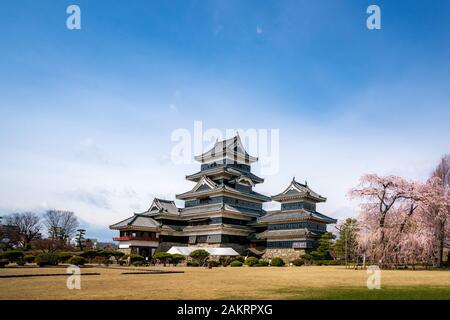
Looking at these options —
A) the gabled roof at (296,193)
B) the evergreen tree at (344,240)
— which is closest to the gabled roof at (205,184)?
the gabled roof at (296,193)

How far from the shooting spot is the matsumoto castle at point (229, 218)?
174 ft

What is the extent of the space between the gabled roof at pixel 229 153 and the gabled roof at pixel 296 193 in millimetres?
11455

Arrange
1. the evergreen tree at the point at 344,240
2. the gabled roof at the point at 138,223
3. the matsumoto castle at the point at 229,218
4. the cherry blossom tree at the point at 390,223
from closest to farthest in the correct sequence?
the cherry blossom tree at the point at 390,223 → the evergreen tree at the point at 344,240 → the matsumoto castle at the point at 229,218 → the gabled roof at the point at 138,223

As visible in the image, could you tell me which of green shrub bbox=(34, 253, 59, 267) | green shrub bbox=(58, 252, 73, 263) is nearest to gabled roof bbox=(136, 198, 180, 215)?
green shrub bbox=(58, 252, 73, 263)

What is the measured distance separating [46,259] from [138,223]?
2309 centimetres

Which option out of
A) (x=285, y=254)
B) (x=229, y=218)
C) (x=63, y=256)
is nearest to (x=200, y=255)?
(x=229, y=218)

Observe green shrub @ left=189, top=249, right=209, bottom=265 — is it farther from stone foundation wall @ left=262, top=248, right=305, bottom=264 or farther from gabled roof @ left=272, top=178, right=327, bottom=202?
gabled roof @ left=272, top=178, right=327, bottom=202

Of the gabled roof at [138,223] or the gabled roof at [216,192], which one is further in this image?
the gabled roof at [216,192]

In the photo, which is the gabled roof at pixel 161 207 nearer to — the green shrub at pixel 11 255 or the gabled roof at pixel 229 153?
the gabled roof at pixel 229 153

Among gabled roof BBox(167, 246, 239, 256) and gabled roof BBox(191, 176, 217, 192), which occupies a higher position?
gabled roof BBox(191, 176, 217, 192)

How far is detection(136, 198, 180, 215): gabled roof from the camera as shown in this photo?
207 feet

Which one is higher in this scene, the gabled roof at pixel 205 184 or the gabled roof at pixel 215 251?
the gabled roof at pixel 205 184

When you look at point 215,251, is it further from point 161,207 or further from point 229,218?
point 161,207
